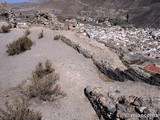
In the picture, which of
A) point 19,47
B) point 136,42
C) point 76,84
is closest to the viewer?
point 76,84

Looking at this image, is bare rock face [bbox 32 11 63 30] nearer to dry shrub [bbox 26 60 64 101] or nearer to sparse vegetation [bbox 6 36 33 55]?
sparse vegetation [bbox 6 36 33 55]

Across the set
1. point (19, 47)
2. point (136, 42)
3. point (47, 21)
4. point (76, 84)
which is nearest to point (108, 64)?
point (76, 84)

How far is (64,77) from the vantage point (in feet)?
44.5

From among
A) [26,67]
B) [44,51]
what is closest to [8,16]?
[44,51]

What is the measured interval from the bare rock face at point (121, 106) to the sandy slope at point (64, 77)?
15.0 inches

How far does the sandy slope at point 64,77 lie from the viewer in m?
11.2

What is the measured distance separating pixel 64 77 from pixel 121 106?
13.3ft

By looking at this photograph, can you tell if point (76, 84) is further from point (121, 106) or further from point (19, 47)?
point (19, 47)

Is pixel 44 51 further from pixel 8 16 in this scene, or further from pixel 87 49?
pixel 8 16

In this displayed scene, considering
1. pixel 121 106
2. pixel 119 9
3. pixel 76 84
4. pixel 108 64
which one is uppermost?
pixel 121 106

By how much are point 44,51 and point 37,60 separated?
1.72 m

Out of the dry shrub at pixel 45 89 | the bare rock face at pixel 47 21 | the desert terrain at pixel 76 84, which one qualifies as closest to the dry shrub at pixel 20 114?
the desert terrain at pixel 76 84

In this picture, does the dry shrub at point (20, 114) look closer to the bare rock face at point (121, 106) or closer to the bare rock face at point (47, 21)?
the bare rock face at point (121, 106)

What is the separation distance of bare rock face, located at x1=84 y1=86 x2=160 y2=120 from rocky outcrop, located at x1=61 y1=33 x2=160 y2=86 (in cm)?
126
